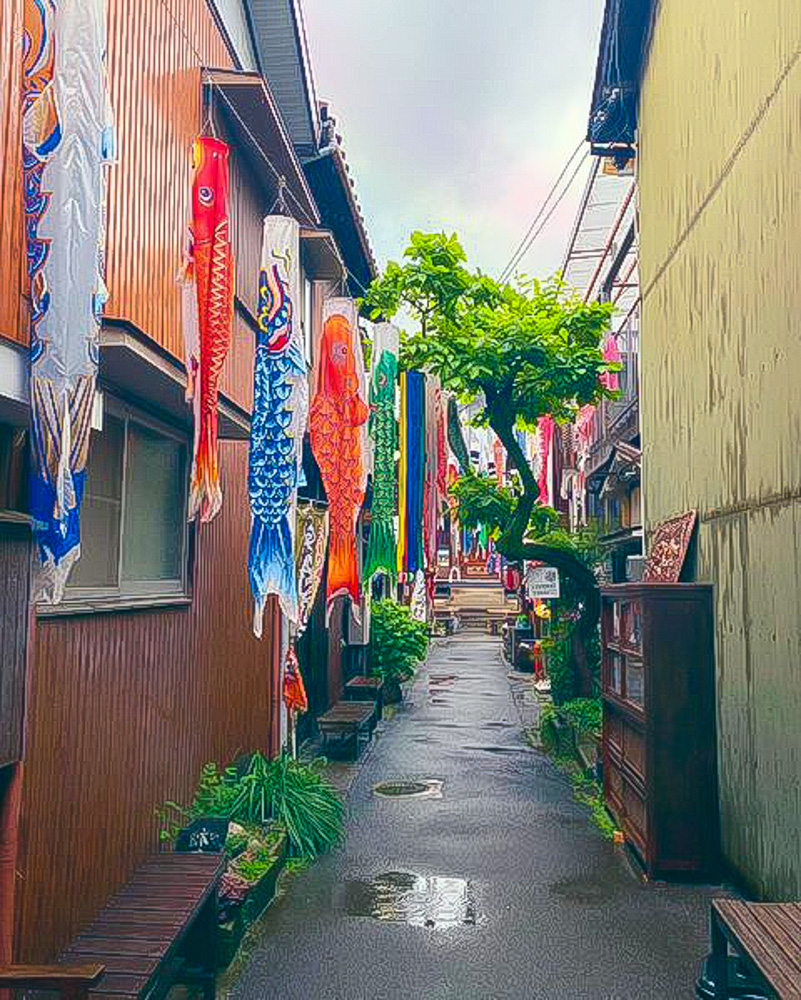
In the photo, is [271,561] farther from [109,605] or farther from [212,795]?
[212,795]

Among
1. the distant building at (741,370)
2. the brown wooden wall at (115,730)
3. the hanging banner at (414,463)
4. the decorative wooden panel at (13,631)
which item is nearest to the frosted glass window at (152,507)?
the brown wooden wall at (115,730)

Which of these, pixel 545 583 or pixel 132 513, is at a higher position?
pixel 132 513

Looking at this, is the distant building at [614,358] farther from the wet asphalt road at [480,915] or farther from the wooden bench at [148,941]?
the wooden bench at [148,941]

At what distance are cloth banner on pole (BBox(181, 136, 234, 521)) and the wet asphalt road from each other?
3267 millimetres

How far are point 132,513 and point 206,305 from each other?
1.86 m

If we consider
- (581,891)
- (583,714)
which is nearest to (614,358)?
(583,714)

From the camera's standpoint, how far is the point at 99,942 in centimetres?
533

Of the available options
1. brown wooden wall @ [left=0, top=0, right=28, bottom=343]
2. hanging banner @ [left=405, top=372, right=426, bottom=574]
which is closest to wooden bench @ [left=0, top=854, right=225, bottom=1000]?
brown wooden wall @ [left=0, top=0, right=28, bottom=343]

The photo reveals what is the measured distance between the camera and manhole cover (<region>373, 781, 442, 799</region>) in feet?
39.4

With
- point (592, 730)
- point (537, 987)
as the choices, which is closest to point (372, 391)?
point (592, 730)

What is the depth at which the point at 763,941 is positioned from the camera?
448cm

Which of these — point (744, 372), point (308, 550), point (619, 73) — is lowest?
point (308, 550)

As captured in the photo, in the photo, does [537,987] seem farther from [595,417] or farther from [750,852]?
[595,417]

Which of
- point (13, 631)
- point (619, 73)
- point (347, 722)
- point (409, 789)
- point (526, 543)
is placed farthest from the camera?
point (526, 543)
